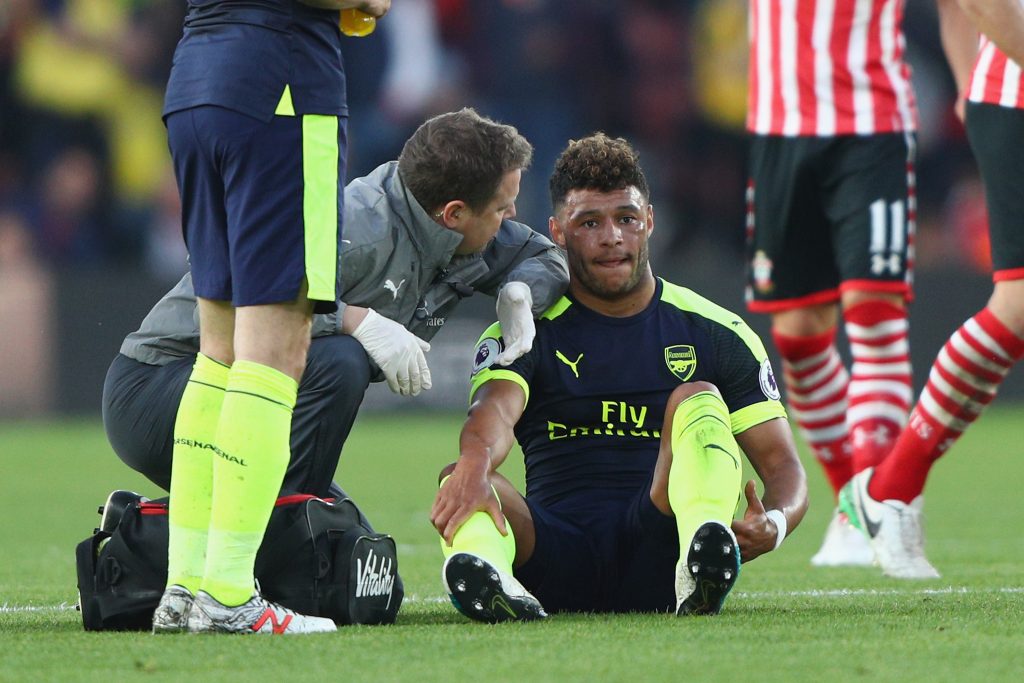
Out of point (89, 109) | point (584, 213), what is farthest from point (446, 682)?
point (89, 109)

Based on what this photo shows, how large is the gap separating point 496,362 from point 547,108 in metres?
9.78

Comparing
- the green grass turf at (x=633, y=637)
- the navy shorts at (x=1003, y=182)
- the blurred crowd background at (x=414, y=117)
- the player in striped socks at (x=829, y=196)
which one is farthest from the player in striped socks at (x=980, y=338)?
the blurred crowd background at (x=414, y=117)

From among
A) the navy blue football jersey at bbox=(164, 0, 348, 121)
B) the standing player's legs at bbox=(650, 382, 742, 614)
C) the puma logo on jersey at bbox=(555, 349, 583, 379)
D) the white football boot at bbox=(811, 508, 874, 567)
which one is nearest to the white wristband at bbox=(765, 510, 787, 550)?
the standing player's legs at bbox=(650, 382, 742, 614)

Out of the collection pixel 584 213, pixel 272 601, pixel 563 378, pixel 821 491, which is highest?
pixel 584 213

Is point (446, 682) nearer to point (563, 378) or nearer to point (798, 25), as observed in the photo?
point (563, 378)

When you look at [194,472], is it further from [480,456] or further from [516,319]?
[516,319]

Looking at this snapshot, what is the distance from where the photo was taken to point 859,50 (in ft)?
19.9

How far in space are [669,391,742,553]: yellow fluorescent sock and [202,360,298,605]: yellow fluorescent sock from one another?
0.92 metres

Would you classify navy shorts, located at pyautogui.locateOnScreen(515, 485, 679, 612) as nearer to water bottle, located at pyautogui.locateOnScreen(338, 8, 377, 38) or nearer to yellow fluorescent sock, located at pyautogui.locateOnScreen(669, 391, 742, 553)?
yellow fluorescent sock, located at pyautogui.locateOnScreen(669, 391, 742, 553)

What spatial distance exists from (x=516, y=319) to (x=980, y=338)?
162 centimetres

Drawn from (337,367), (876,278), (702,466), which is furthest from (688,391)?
(876,278)

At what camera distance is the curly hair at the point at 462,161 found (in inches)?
158

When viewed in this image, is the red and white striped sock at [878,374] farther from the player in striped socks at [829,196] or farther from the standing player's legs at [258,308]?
the standing player's legs at [258,308]

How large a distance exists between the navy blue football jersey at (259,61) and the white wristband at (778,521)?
1.36 m
